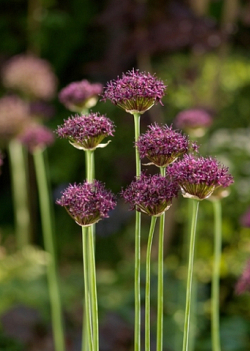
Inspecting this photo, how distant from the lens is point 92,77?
501 cm

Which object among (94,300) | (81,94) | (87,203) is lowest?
(94,300)

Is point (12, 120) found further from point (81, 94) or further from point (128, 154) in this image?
point (128, 154)

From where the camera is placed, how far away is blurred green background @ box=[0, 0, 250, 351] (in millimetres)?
2646

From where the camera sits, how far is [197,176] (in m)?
0.74

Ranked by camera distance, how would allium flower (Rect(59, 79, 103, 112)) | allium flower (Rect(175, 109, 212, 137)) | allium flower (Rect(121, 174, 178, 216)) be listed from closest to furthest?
1. allium flower (Rect(121, 174, 178, 216))
2. allium flower (Rect(59, 79, 103, 112))
3. allium flower (Rect(175, 109, 212, 137))

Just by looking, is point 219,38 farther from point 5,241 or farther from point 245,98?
point 5,241

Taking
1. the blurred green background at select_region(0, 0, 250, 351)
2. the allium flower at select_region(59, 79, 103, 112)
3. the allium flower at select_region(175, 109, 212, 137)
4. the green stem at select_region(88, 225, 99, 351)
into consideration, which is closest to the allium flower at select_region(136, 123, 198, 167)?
the green stem at select_region(88, 225, 99, 351)

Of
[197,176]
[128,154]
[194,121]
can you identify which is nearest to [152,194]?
[197,176]

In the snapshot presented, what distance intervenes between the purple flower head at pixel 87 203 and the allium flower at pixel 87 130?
0.23 feet

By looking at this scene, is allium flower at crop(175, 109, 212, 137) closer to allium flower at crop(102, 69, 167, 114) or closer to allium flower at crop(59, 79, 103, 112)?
allium flower at crop(59, 79, 103, 112)

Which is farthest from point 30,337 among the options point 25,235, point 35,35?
point 35,35

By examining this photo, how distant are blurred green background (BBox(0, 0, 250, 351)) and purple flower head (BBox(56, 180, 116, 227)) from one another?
137cm

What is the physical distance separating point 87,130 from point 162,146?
0.11 meters

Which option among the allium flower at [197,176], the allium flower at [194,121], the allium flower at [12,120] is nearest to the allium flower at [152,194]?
the allium flower at [197,176]
